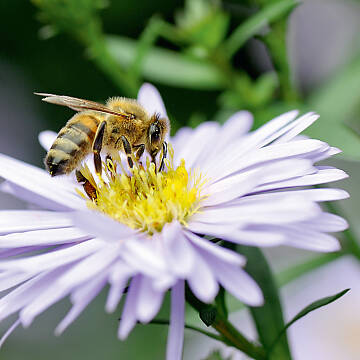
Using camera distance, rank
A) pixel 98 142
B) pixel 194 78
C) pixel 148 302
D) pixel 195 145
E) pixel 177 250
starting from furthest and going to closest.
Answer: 1. pixel 194 78
2. pixel 195 145
3. pixel 98 142
4. pixel 177 250
5. pixel 148 302

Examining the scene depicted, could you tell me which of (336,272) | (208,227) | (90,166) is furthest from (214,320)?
(336,272)

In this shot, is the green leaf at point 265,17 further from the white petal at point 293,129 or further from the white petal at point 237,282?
the white petal at point 237,282

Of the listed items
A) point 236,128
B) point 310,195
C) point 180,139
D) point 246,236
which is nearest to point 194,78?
point 180,139

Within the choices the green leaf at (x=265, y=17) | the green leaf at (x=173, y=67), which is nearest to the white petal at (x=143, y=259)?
the green leaf at (x=265, y=17)

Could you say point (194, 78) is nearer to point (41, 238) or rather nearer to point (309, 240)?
point (41, 238)

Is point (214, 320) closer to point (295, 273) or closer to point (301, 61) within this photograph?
point (295, 273)

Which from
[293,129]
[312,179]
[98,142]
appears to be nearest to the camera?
[312,179]
